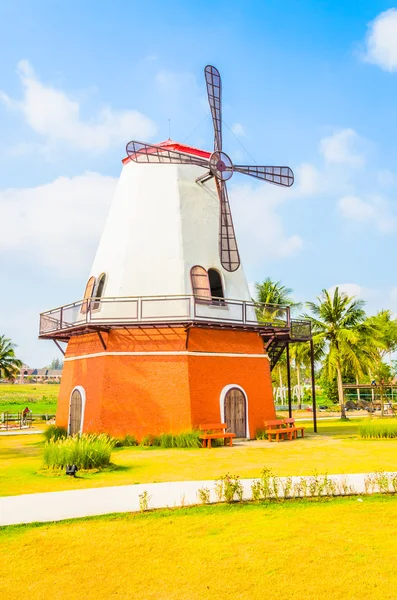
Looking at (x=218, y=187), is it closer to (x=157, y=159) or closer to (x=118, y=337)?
(x=157, y=159)

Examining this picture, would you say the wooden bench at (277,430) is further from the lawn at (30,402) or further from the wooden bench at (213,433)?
the lawn at (30,402)

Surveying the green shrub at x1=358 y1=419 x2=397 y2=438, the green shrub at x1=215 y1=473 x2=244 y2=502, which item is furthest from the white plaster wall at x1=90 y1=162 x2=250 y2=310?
the green shrub at x1=215 y1=473 x2=244 y2=502

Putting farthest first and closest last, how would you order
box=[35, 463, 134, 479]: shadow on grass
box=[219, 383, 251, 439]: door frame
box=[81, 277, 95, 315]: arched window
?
1. box=[81, 277, 95, 315]: arched window
2. box=[219, 383, 251, 439]: door frame
3. box=[35, 463, 134, 479]: shadow on grass

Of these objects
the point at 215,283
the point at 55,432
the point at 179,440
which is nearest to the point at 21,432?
Result: the point at 55,432

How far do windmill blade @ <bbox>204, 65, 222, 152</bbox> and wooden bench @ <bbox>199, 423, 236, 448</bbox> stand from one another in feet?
36.4

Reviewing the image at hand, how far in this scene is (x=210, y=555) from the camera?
6.44 meters

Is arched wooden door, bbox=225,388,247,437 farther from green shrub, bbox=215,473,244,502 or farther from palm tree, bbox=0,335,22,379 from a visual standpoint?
palm tree, bbox=0,335,22,379

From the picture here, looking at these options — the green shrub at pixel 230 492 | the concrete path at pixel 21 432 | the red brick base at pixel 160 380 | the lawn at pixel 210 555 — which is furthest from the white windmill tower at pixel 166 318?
the lawn at pixel 210 555

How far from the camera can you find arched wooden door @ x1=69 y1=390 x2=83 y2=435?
1919cm

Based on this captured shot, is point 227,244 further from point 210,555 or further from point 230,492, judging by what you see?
point 210,555

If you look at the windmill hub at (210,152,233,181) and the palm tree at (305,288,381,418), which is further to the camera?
the palm tree at (305,288,381,418)

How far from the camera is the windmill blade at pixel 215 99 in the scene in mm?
21656

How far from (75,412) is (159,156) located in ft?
33.5

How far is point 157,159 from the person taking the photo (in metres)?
20.6
